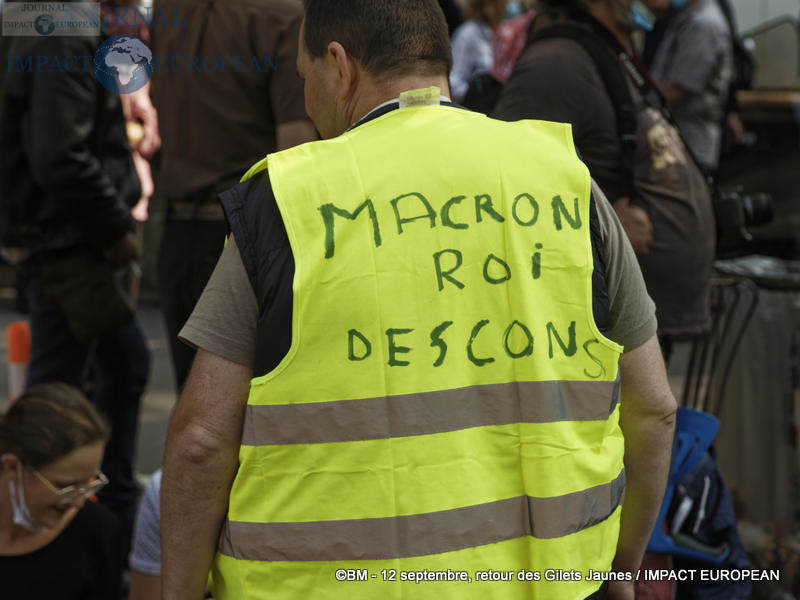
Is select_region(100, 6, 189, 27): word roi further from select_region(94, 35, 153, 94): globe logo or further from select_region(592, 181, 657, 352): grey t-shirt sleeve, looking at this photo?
select_region(592, 181, 657, 352): grey t-shirt sleeve

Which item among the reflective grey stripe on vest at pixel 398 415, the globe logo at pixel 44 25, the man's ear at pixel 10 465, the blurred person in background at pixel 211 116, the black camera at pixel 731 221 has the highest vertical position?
the globe logo at pixel 44 25

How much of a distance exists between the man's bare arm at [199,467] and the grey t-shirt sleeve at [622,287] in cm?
69

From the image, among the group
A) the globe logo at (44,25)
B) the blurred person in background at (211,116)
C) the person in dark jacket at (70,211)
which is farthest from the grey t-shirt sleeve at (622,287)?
the globe logo at (44,25)

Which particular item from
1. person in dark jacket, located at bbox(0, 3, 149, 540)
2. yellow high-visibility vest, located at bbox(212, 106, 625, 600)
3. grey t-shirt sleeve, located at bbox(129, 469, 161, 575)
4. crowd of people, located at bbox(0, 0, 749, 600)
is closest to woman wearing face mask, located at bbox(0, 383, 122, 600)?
grey t-shirt sleeve, located at bbox(129, 469, 161, 575)

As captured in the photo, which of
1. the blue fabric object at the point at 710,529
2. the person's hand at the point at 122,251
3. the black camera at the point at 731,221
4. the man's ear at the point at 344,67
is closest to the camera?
the man's ear at the point at 344,67

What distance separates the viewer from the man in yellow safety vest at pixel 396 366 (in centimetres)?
178

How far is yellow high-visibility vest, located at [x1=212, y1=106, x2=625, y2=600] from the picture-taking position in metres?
1.78

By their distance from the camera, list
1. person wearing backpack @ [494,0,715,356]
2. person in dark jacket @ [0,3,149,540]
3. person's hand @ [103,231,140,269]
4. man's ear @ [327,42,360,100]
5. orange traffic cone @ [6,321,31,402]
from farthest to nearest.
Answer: orange traffic cone @ [6,321,31,402] < person's hand @ [103,231,140,269] < person in dark jacket @ [0,3,149,540] < person wearing backpack @ [494,0,715,356] < man's ear @ [327,42,360,100]

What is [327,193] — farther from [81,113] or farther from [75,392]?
[81,113]

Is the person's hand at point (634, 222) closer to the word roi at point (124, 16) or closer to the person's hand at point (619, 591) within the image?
the person's hand at point (619, 591)

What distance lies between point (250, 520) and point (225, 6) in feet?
7.27

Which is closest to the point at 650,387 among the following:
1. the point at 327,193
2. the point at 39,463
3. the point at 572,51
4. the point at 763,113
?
the point at 327,193

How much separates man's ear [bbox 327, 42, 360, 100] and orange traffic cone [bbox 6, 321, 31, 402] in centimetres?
300

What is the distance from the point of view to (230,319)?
5.99ft
